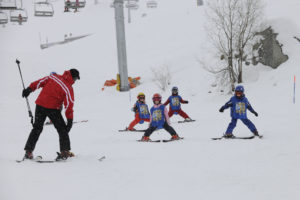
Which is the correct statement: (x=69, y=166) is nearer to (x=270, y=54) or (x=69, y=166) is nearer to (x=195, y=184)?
(x=195, y=184)

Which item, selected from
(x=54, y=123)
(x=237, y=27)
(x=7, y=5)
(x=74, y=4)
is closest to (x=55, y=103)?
(x=54, y=123)

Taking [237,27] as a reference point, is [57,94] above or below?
below

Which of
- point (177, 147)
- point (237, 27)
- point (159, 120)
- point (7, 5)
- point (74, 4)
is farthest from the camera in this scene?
point (7, 5)

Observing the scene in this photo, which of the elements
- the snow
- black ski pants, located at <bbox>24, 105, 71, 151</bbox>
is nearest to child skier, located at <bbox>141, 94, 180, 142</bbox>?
the snow

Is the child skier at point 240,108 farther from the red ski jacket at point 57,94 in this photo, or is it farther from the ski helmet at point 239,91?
the red ski jacket at point 57,94

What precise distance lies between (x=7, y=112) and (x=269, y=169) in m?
15.7

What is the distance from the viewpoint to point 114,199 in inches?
136

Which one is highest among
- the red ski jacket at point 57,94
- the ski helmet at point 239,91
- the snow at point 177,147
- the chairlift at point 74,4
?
the chairlift at point 74,4

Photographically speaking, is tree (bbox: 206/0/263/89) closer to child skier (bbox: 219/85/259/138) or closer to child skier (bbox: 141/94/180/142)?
child skier (bbox: 219/85/259/138)

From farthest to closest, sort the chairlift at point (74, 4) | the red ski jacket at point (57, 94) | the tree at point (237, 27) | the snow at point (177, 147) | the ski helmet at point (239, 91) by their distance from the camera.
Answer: the chairlift at point (74, 4) → the tree at point (237, 27) → the ski helmet at point (239, 91) → the red ski jacket at point (57, 94) → the snow at point (177, 147)

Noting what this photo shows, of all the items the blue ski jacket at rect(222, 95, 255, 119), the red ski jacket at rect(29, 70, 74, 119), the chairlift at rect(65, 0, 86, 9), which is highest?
the chairlift at rect(65, 0, 86, 9)

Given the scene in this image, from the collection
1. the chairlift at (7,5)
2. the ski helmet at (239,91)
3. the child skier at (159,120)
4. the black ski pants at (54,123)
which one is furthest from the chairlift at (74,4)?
the black ski pants at (54,123)

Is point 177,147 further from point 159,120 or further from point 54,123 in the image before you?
point 54,123

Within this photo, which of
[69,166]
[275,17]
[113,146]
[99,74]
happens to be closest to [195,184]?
[69,166]
